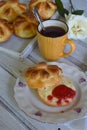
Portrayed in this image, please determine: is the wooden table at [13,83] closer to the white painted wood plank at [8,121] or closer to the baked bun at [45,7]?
the white painted wood plank at [8,121]

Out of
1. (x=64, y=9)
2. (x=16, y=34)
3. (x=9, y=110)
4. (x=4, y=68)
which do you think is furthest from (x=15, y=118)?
(x=64, y=9)

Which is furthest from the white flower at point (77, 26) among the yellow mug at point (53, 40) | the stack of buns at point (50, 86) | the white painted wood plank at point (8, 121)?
the white painted wood plank at point (8, 121)

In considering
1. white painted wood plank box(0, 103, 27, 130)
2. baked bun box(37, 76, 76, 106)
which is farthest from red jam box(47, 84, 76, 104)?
white painted wood plank box(0, 103, 27, 130)

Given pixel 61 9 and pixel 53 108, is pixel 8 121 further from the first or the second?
pixel 61 9

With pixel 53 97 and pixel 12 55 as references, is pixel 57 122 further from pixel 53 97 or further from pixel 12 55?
pixel 12 55

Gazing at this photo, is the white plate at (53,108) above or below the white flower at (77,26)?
below
